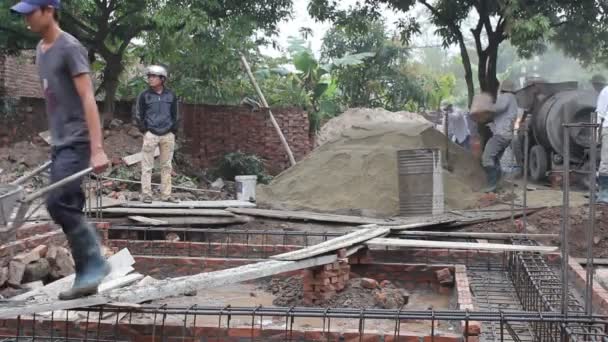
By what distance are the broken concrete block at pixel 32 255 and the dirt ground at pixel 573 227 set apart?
4.83 m

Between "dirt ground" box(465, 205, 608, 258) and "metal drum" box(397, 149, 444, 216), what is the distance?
147 centimetres

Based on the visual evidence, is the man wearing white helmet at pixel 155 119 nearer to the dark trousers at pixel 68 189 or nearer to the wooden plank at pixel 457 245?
the wooden plank at pixel 457 245

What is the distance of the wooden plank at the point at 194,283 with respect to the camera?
422 centimetres

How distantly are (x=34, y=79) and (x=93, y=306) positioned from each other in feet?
42.8

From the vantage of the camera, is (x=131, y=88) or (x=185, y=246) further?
(x=131, y=88)

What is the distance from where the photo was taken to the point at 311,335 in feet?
14.2

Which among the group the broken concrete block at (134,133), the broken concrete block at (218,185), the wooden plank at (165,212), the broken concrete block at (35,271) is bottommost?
the broken concrete block at (35,271)

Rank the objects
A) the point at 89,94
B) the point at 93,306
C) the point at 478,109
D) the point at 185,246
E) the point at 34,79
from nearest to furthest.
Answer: the point at 89,94 < the point at 93,306 < the point at 185,246 < the point at 478,109 < the point at 34,79

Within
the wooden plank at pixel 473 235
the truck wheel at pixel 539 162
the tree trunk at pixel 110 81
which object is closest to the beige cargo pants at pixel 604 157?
the wooden plank at pixel 473 235

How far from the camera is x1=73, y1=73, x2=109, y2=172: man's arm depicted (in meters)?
3.75

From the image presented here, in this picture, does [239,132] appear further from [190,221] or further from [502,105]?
[190,221]

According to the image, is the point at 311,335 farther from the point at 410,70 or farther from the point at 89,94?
the point at 410,70

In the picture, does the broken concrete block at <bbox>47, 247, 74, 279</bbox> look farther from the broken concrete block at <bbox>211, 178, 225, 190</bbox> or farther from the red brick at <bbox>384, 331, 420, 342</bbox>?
the broken concrete block at <bbox>211, 178, 225, 190</bbox>

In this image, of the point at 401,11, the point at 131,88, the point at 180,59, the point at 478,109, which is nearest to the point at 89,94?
the point at 478,109
